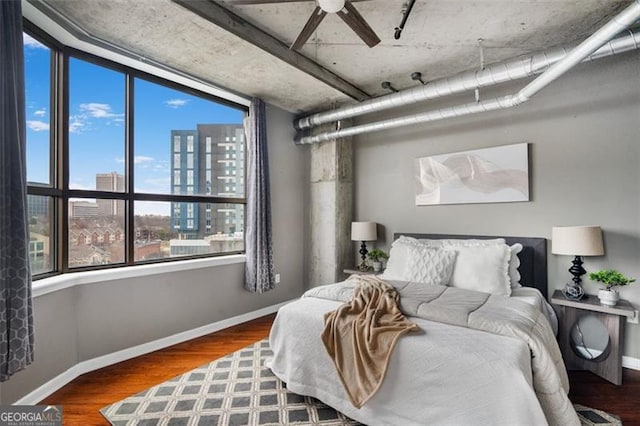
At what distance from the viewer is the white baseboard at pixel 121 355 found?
228 centimetres

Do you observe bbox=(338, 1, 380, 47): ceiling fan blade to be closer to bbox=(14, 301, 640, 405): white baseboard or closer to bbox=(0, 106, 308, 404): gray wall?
bbox=(0, 106, 308, 404): gray wall

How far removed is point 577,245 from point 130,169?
4268 mm

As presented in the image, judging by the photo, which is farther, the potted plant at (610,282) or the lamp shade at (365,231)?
the lamp shade at (365,231)

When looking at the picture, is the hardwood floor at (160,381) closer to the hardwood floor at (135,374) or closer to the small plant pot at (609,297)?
the hardwood floor at (135,374)

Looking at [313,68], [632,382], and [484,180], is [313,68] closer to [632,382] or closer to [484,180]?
[484,180]

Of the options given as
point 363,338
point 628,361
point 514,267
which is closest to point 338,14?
point 363,338

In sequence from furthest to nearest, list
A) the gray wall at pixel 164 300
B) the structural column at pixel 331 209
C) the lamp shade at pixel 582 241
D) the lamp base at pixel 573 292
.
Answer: the structural column at pixel 331 209
the lamp base at pixel 573 292
the lamp shade at pixel 582 241
the gray wall at pixel 164 300

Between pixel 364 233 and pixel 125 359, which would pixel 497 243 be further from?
pixel 125 359

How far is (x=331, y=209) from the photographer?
177 inches

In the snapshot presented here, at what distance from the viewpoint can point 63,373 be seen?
250cm

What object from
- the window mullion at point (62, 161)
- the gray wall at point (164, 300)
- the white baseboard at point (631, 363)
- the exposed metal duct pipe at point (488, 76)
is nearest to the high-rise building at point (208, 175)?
the gray wall at point (164, 300)

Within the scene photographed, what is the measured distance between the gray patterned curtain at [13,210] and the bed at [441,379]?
5.61 feet

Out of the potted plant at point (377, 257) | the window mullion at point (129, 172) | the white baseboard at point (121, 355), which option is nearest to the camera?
the white baseboard at point (121, 355)

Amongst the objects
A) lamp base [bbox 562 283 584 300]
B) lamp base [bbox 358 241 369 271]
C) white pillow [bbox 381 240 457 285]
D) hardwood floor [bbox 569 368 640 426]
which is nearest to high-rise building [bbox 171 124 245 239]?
lamp base [bbox 358 241 369 271]
